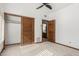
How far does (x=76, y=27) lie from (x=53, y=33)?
2059 millimetres

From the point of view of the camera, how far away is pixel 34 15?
5.00 meters

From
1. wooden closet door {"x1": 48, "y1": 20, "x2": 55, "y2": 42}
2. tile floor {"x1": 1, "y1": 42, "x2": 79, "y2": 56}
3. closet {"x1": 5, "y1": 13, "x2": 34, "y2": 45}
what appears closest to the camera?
tile floor {"x1": 1, "y1": 42, "x2": 79, "y2": 56}

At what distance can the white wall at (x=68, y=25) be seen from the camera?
3737 millimetres

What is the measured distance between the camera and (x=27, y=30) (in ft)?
15.5

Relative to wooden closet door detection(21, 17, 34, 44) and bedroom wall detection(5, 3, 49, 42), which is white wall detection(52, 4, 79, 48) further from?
Answer: wooden closet door detection(21, 17, 34, 44)

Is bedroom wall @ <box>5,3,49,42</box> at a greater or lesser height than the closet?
greater

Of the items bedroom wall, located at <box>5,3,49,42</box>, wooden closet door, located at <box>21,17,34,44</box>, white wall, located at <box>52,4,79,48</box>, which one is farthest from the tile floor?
bedroom wall, located at <box>5,3,49,42</box>

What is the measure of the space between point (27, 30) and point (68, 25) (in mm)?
2607

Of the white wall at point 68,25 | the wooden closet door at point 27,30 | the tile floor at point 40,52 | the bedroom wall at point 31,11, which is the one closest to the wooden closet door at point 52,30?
the white wall at point 68,25

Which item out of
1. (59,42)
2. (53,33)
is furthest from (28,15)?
(59,42)

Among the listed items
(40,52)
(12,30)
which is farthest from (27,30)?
(40,52)

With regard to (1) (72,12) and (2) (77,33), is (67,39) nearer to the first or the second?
(2) (77,33)

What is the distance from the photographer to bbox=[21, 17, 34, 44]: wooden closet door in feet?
14.9

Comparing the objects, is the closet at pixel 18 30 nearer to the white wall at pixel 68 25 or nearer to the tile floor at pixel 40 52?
the tile floor at pixel 40 52
